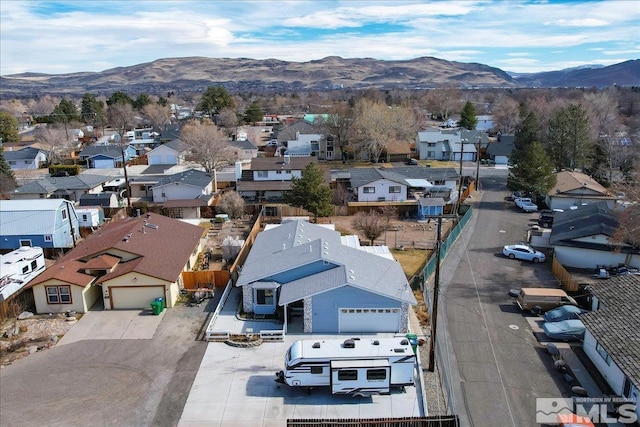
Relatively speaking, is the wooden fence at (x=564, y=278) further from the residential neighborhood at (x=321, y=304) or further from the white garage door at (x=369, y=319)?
the white garage door at (x=369, y=319)

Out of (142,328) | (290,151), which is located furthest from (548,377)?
(290,151)

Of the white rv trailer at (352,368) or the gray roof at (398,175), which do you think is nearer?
the white rv trailer at (352,368)

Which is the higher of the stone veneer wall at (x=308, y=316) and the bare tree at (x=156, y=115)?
the bare tree at (x=156, y=115)

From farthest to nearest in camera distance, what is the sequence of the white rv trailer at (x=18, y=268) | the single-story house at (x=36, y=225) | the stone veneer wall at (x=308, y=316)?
the single-story house at (x=36, y=225), the white rv trailer at (x=18, y=268), the stone veneer wall at (x=308, y=316)

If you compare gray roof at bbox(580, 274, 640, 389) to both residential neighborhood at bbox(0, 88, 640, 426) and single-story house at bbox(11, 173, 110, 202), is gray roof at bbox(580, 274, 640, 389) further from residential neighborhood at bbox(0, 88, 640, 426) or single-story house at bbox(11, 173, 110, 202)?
single-story house at bbox(11, 173, 110, 202)

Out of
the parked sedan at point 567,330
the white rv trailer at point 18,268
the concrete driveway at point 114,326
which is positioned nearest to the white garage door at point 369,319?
the parked sedan at point 567,330

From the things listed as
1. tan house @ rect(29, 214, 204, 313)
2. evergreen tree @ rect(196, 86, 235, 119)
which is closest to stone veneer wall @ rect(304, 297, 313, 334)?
tan house @ rect(29, 214, 204, 313)
